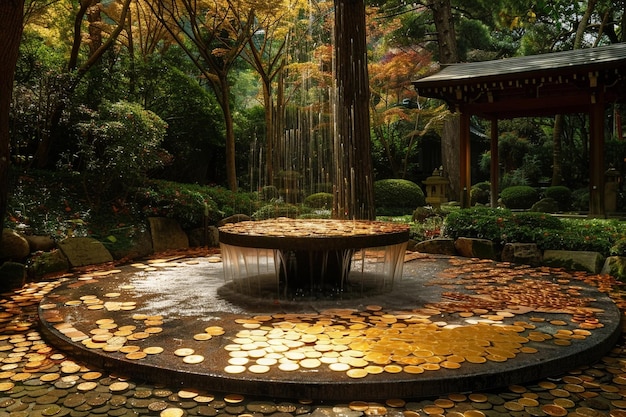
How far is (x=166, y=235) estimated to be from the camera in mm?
7508

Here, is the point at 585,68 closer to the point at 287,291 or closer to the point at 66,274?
the point at 287,291

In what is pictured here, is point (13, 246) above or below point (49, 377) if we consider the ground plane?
above

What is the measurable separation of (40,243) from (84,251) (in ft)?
1.82

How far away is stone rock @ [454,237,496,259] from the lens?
21.5 feet

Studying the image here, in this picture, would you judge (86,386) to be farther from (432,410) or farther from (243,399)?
(432,410)

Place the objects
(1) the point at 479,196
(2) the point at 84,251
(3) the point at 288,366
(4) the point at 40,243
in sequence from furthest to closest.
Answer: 1. (1) the point at 479,196
2. (2) the point at 84,251
3. (4) the point at 40,243
4. (3) the point at 288,366

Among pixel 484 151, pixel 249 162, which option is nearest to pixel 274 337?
pixel 249 162

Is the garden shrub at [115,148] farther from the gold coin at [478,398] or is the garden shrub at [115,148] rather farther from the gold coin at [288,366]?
the gold coin at [478,398]

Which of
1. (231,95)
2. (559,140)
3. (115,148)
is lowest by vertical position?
(115,148)

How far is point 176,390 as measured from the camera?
7.97 feet

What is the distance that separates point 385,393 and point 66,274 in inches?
182

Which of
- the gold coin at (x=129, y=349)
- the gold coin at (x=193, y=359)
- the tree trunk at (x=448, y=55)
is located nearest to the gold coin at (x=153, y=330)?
the gold coin at (x=129, y=349)

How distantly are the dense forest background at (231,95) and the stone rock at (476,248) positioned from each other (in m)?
2.58

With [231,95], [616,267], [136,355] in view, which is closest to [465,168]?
[616,267]
